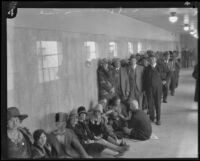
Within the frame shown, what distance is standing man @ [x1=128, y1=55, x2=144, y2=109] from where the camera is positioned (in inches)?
150

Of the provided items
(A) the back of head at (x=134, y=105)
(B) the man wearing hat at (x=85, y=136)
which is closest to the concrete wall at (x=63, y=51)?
(B) the man wearing hat at (x=85, y=136)

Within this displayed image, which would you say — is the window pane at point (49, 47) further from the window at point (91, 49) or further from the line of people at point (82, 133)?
the line of people at point (82, 133)

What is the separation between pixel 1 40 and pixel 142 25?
1351 millimetres

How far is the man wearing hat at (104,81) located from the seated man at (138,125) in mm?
255

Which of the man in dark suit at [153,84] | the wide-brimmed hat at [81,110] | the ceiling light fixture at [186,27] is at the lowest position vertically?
the wide-brimmed hat at [81,110]

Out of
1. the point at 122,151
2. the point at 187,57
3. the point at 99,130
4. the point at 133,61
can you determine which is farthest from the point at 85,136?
the point at 187,57

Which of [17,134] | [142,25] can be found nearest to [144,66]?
[142,25]

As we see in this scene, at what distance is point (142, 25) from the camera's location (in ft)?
12.7

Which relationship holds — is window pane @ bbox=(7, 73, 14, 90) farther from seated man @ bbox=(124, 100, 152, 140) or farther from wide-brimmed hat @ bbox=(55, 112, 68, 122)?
seated man @ bbox=(124, 100, 152, 140)

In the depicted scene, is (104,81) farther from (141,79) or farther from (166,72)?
(166,72)

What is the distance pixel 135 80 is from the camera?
384 cm

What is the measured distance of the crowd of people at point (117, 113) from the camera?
371 cm

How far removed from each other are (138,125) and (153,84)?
43cm

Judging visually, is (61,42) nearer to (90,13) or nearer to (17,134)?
(90,13)
